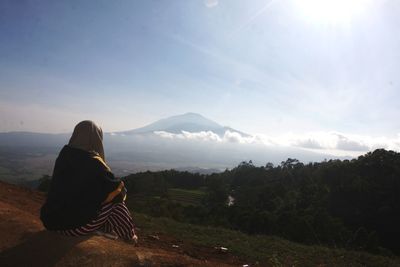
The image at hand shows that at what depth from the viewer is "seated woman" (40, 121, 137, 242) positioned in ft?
13.4

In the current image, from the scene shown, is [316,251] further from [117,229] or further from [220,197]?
[220,197]

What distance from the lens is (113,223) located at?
4543 millimetres

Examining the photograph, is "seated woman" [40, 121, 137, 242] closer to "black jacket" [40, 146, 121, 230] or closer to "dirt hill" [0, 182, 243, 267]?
"black jacket" [40, 146, 121, 230]

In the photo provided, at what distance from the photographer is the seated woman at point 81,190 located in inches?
160

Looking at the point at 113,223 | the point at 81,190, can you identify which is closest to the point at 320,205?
the point at 113,223

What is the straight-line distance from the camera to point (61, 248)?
4035mm

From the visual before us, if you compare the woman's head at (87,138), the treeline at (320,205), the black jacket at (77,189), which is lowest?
the treeline at (320,205)

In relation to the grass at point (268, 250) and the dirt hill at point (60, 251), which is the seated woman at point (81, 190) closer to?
the dirt hill at point (60, 251)

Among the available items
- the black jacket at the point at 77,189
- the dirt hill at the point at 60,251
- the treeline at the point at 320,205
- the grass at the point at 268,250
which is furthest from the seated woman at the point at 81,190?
the treeline at the point at 320,205

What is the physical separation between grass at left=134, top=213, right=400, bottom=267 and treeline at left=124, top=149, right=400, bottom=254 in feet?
24.5

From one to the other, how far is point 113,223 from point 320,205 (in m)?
33.7

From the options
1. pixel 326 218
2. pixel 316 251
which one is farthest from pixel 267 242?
pixel 326 218

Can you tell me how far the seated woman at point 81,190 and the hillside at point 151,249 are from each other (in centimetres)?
26

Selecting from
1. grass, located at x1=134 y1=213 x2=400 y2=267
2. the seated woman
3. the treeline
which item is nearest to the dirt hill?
the seated woman
